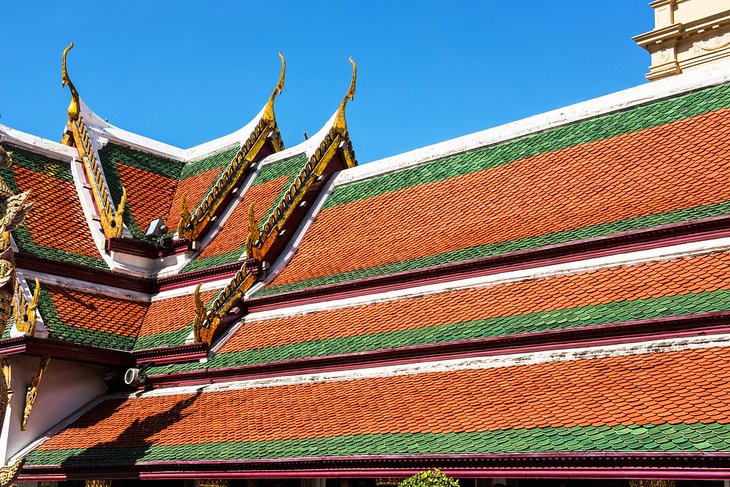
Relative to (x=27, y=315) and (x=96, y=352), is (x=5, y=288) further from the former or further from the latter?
(x=96, y=352)

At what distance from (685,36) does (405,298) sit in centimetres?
1769

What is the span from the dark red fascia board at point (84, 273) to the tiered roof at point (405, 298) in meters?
0.05

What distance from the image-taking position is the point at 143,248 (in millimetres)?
17844

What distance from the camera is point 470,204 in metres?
15.0

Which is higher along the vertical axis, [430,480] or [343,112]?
[343,112]

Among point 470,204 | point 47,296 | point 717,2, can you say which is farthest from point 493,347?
point 717,2

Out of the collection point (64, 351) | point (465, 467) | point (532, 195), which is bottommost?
point (465, 467)

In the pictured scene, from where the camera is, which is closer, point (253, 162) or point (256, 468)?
point (256, 468)

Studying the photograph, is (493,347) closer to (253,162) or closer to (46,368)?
(46,368)

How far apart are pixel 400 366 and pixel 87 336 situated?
19.6 feet

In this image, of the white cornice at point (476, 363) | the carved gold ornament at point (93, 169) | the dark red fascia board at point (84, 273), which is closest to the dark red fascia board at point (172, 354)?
the white cornice at point (476, 363)

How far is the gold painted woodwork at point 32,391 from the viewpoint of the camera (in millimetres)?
14789

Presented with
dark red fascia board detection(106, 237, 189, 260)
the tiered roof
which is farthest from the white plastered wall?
dark red fascia board detection(106, 237, 189, 260)

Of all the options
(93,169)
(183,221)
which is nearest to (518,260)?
(183,221)
